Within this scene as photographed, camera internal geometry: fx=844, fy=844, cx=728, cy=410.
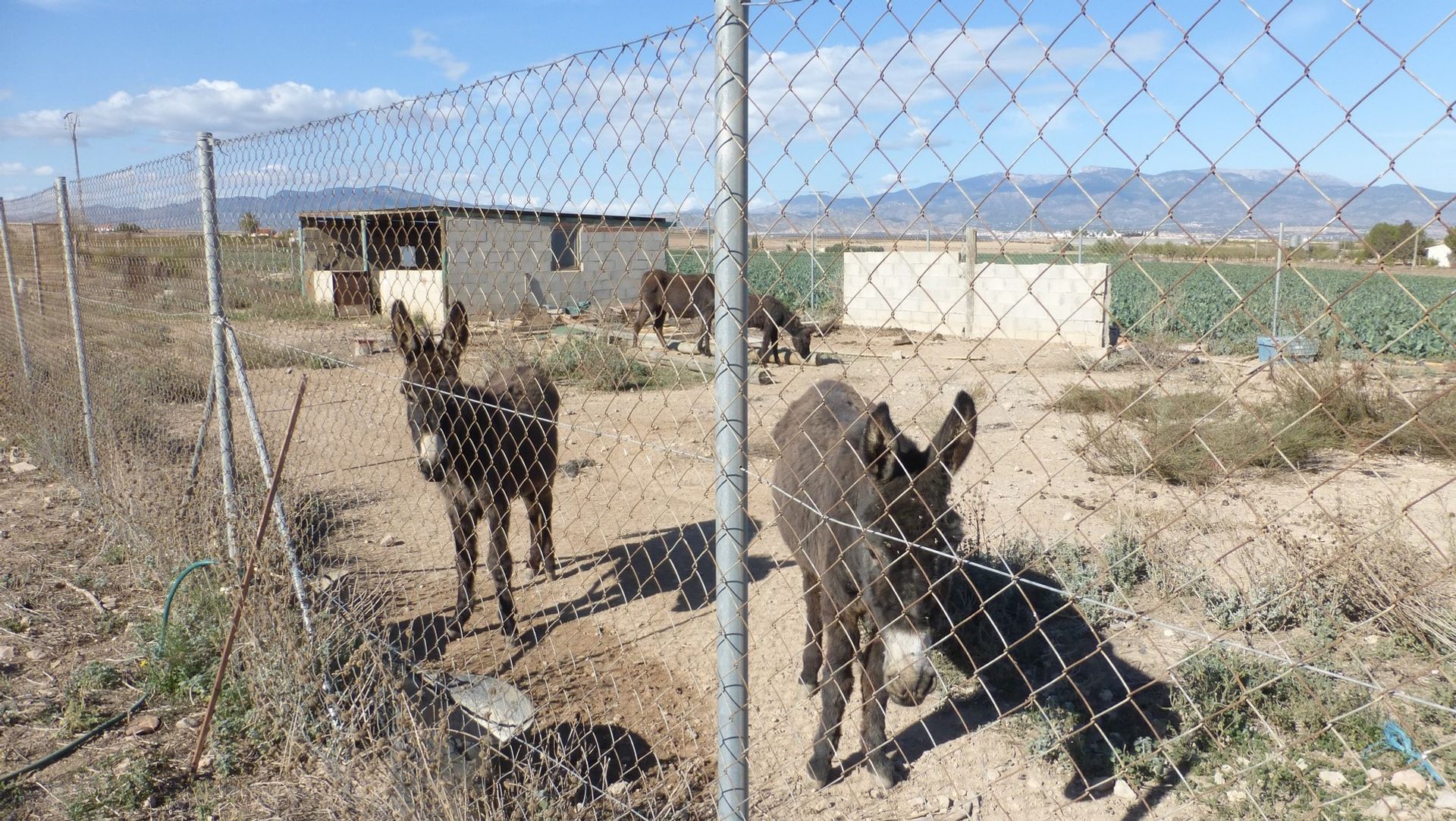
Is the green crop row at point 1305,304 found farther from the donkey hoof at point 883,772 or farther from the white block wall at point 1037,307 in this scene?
the donkey hoof at point 883,772

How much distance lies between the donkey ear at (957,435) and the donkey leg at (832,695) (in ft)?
2.76

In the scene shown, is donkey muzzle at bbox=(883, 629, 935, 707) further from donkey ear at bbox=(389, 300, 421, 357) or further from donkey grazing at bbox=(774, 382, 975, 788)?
donkey ear at bbox=(389, 300, 421, 357)

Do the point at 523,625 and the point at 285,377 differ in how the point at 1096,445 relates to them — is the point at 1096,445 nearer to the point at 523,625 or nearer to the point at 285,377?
the point at 523,625

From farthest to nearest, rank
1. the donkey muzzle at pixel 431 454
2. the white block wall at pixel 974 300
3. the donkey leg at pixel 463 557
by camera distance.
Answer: the white block wall at pixel 974 300 → the donkey leg at pixel 463 557 → the donkey muzzle at pixel 431 454

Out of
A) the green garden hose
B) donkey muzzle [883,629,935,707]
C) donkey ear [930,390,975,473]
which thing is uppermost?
donkey ear [930,390,975,473]

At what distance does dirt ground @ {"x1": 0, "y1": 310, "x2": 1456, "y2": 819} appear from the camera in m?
3.61

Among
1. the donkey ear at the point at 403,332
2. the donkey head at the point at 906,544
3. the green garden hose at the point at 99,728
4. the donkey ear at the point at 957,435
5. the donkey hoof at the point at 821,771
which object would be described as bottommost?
the donkey hoof at the point at 821,771

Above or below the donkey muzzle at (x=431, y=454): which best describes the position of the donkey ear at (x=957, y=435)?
above

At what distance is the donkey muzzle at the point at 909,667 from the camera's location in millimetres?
2898

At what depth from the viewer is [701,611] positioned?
17.4ft

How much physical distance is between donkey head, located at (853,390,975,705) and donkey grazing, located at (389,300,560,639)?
1872 millimetres

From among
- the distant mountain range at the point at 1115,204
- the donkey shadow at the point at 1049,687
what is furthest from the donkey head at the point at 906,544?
the distant mountain range at the point at 1115,204

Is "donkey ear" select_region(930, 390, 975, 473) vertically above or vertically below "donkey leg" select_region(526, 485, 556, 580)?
above

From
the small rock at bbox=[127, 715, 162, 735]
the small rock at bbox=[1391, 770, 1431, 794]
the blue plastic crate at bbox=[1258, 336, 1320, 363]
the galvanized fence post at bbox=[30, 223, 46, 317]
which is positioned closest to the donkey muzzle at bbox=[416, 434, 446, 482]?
the small rock at bbox=[127, 715, 162, 735]
